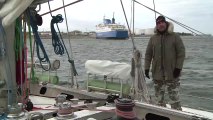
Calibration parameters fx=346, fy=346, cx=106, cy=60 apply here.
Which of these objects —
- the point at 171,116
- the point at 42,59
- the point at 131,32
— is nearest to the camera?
the point at 171,116

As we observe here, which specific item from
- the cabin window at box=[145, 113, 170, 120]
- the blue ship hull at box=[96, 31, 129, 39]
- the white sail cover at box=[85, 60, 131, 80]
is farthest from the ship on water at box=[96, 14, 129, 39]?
the cabin window at box=[145, 113, 170, 120]

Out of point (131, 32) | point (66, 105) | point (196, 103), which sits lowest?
point (196, 103)

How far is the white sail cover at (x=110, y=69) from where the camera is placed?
5102 mm

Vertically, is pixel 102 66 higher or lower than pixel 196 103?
higher

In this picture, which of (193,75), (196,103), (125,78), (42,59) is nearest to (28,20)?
(42,59)

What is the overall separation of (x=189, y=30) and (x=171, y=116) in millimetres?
1563

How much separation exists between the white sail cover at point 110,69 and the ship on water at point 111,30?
6989 centimetres

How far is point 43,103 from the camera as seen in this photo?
192 inches

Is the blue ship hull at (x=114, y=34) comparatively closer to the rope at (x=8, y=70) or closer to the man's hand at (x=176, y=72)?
the man's hand at (x=176, y=72)

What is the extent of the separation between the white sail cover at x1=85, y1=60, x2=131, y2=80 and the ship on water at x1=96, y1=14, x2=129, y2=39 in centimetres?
6989

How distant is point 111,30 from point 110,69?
7229 cm

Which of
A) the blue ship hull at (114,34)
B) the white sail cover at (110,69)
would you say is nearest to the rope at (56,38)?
the white sail cover at (110,69)

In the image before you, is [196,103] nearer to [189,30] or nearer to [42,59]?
[189,30]

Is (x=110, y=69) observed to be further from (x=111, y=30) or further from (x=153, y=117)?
(x=111, y=30)
